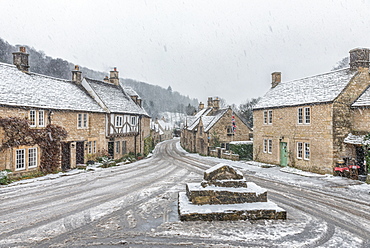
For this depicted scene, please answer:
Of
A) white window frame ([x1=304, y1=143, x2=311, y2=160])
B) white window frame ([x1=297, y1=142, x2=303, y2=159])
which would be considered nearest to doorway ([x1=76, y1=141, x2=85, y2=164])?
white window frame ([x1=297, y1=142, x2=303, y2=159])

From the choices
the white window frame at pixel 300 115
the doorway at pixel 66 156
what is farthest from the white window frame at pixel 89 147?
the white window frame at pixel 300 115

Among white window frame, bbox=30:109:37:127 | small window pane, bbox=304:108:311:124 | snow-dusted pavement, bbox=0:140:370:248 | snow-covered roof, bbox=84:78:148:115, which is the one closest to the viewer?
snow-dusted pavement, bbox=0:140:370:248

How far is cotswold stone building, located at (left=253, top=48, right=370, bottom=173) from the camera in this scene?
19328mm

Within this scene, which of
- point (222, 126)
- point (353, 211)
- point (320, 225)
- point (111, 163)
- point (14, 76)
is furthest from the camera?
point (222, 126)

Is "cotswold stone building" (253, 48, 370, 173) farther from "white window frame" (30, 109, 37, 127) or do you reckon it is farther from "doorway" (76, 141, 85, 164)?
"white window frame" (30, 109, 37, 127)

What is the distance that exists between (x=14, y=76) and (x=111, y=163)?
11559 mm

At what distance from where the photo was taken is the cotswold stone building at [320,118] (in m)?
19.3

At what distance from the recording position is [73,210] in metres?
10.8

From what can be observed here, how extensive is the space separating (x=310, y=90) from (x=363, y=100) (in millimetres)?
4493

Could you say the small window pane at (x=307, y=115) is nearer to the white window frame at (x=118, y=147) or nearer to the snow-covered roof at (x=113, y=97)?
the snow-covered roof at (x=113, y=97)

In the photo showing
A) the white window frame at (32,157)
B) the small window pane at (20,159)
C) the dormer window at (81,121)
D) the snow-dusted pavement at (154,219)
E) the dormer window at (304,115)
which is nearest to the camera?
the snow-dusted pavement at (154,219)

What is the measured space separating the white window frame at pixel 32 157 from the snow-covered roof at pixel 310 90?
71.0 feet

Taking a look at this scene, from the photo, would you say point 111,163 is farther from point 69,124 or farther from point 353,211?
point 353,211

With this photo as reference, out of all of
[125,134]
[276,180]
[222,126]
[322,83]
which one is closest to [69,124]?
[125,134]
